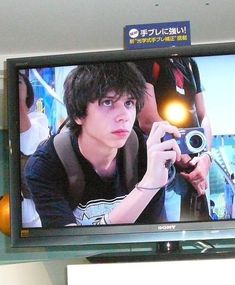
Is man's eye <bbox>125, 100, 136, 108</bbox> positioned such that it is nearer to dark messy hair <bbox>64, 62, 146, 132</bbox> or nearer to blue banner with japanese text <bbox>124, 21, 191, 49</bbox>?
dark messy hair <bbox>64, 62, 146, 132</bbox>

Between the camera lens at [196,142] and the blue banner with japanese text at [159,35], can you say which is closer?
the camera lens at [196,142]

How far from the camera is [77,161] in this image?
1392mm

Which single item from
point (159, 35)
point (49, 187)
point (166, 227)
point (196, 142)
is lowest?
point (166, 227)

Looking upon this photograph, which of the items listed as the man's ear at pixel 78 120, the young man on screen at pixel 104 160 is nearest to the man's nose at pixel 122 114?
the young man on screen at pixel 104 160

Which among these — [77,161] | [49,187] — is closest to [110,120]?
[77,161]

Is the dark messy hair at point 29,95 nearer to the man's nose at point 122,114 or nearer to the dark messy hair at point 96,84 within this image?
the dark messy hair at point 96,84

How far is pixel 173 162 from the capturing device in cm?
136

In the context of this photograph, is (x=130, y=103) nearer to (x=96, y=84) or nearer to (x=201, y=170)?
(x=96, y=84)

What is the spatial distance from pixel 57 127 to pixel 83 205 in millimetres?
227

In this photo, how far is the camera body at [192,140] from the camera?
1.36 metres

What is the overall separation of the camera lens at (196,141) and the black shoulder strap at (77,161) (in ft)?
0.48

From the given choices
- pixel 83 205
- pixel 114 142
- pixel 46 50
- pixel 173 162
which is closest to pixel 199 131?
pixel 173 162

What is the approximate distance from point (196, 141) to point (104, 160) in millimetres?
254

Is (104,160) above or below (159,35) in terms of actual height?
below
